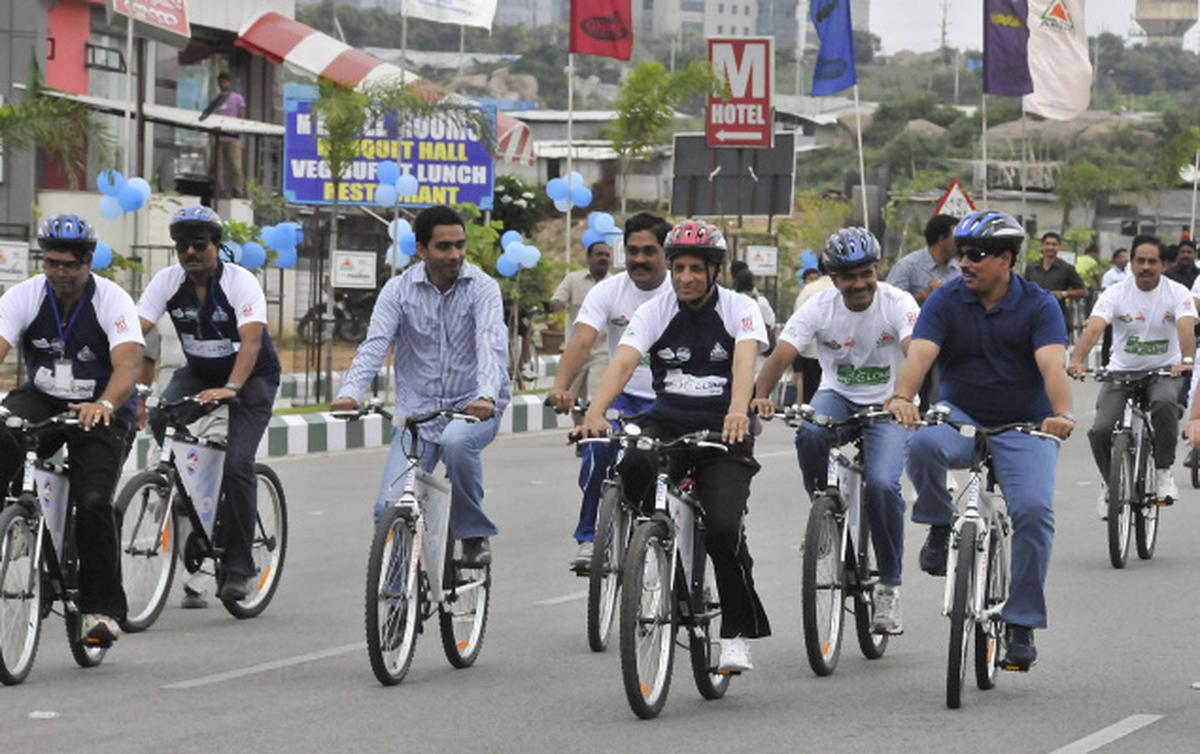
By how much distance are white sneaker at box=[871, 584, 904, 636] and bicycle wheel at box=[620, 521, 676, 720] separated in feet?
5.20

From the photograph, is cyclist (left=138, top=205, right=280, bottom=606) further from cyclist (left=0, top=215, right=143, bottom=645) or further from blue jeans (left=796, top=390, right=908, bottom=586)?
blue jeans (left=796, top=390, right=908, bottom=586)

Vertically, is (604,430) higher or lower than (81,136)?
lower

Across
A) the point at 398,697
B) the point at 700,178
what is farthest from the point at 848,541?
the point at 700,178

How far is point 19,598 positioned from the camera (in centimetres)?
938

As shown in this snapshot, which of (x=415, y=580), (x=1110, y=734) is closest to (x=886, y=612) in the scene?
(x=1110, y=734)

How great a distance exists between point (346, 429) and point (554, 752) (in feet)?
48.6

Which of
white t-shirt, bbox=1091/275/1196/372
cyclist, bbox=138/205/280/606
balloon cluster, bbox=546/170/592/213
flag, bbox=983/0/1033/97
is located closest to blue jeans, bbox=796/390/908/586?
cyclist, bbox=138/205/280/606

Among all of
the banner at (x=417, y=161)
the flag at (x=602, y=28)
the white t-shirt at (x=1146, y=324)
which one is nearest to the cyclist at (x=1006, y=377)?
the white t-shirt at (x=1146, y=324)

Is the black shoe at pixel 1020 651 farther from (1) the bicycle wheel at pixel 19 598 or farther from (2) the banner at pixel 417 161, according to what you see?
(2) the banner at pixel 417 161

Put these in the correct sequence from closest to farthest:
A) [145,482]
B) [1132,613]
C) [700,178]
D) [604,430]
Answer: [604,430] → [145,482] → [1132,613] → [700,178]

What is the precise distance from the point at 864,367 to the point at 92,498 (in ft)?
11.1

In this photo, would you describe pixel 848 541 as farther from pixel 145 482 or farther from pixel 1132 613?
pixel 145 482

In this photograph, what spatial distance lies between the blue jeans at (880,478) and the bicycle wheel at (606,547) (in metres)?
0.97

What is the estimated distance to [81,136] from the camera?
2689 cm
